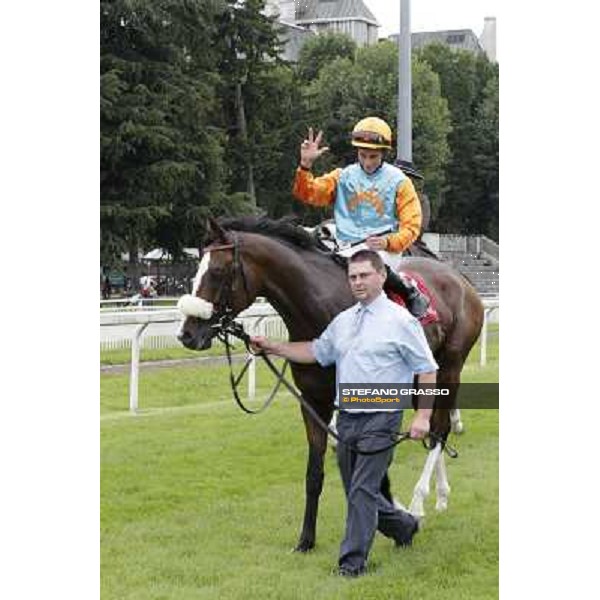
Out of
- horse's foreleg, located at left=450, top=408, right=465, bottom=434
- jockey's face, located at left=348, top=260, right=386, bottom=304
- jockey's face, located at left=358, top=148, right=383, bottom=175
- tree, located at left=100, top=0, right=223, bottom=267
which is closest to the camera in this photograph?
jockey's face, located at left=348, top=260, right=386, bottom=304

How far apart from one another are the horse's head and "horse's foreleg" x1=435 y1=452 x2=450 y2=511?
1491mm

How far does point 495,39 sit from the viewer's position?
5.16 meters

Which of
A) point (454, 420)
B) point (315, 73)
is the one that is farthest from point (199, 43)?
point (454, 420)

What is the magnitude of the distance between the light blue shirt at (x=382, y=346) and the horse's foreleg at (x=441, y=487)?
120 cm

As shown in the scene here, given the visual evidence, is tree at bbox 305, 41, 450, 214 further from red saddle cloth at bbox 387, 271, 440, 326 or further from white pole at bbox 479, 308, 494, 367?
white pole at bbox 479, 308, 494, 367

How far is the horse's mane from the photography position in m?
5.71

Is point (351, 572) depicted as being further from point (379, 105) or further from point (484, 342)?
point (379, 105)

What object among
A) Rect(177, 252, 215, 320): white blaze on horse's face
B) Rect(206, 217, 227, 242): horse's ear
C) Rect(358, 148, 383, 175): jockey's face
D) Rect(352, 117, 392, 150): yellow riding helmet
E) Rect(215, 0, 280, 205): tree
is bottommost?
Rect(177, 252, 215, 320): white blaze on horse's face

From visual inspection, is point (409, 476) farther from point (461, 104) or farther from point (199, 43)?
point (199, 43)

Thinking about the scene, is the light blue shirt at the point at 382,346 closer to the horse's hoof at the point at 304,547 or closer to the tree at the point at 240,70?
the horse's hoof at the point at 304,547

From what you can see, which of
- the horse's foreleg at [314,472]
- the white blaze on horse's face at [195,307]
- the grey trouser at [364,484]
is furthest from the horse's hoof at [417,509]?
the white blaze on horse's face at [195,307]

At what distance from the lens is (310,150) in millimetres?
5516

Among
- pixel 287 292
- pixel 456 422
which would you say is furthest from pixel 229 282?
pixel 456 422

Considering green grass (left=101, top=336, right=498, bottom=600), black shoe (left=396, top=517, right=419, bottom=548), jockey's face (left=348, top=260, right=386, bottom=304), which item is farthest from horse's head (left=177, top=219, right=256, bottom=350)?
black shoe (left=396, top=517, right=419, bottom=548)
